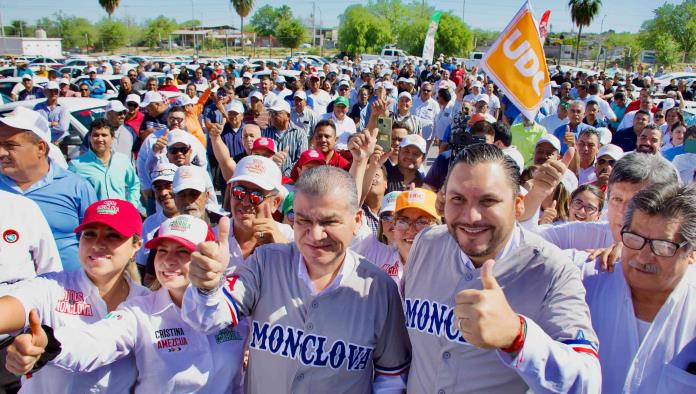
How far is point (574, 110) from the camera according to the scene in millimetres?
8086

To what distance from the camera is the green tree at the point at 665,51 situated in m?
47.4


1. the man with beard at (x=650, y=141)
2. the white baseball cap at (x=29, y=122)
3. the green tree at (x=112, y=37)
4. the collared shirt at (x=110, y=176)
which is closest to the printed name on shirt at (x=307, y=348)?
the white baseball cap at (x=29, y=122)

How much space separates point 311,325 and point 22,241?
6.31 feet

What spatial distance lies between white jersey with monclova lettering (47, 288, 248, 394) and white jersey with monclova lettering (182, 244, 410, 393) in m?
0.19

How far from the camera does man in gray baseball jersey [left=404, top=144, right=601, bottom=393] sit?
167cm

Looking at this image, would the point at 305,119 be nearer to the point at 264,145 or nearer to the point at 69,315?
the point at 264,145

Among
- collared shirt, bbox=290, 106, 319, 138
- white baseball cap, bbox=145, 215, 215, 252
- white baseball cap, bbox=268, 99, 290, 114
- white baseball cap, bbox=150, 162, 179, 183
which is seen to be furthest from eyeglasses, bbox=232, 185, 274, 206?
collared shirt, bbox=290, 106, 319, 138

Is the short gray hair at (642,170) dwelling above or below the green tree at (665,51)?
below

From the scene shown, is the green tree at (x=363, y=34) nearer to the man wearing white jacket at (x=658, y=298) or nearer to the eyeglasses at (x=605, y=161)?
Answer: the eyeglasses at (x=605, y=161)

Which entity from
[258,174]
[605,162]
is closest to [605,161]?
[605,162]

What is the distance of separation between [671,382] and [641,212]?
0.65 meters

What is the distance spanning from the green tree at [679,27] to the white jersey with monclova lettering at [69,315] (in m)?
60.5

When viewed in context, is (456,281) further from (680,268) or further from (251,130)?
(251,130)

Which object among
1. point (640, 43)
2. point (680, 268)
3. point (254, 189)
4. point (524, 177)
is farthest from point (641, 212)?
point (640, 43)
